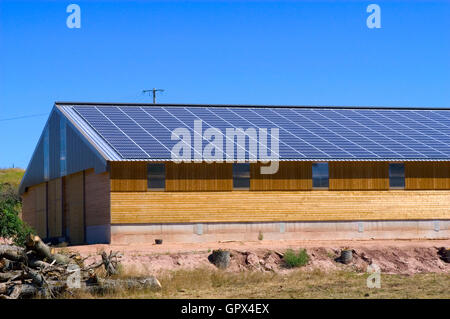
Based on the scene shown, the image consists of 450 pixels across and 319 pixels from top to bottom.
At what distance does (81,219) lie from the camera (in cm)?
4669

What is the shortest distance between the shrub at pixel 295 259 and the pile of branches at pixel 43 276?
31.5 feet

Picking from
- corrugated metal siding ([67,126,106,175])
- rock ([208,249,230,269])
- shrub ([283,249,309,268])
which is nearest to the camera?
rock ([208,249,230,269])

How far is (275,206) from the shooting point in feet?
145

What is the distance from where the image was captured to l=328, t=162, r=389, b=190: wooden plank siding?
148 ft

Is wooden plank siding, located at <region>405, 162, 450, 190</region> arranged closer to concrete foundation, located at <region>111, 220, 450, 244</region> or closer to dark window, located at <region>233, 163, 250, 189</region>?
concrete foundation, located at <region>111, 220, 450, 244</region>

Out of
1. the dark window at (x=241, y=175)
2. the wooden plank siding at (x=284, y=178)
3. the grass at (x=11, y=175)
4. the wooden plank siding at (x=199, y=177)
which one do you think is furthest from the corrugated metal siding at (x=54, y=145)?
the grass at (x=11, y=175)

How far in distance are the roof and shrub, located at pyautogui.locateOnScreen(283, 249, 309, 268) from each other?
29.2 ft

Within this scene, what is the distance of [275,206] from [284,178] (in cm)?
154

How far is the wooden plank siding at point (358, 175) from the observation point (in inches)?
1773

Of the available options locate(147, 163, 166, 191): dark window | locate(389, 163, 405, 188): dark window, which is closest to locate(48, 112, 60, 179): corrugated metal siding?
locate(147, 163, 166, 191): dark window

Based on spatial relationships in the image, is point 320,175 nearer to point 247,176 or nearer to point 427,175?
point 247,176

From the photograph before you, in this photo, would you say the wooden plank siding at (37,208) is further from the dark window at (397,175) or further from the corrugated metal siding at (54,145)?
the dark window at (397,175)

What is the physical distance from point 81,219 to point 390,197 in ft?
55.3
